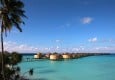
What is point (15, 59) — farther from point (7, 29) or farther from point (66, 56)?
point (66, 56)

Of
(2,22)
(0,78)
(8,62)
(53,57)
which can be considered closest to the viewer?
(2,22)

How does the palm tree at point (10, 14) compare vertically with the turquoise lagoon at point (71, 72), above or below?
above

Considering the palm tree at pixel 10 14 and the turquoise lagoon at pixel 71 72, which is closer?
the palm tree at pixel 10 14

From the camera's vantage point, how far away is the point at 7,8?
23547mm

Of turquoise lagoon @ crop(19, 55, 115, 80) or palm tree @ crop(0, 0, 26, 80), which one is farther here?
turquoise lagoon @ crop(19, 55, 115, 80)

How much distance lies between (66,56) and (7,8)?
139 metres

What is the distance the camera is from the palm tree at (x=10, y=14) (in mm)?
23194

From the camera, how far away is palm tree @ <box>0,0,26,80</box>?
76.1 ft

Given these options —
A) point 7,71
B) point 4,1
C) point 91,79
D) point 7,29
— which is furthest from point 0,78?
point 91,79

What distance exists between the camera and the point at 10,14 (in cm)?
2380

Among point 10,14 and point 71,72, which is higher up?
point 10,14

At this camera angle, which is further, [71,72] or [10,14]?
[71,72]

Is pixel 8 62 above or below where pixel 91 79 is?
above

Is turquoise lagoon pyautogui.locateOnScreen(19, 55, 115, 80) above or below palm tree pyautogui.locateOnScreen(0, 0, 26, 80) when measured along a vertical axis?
below
